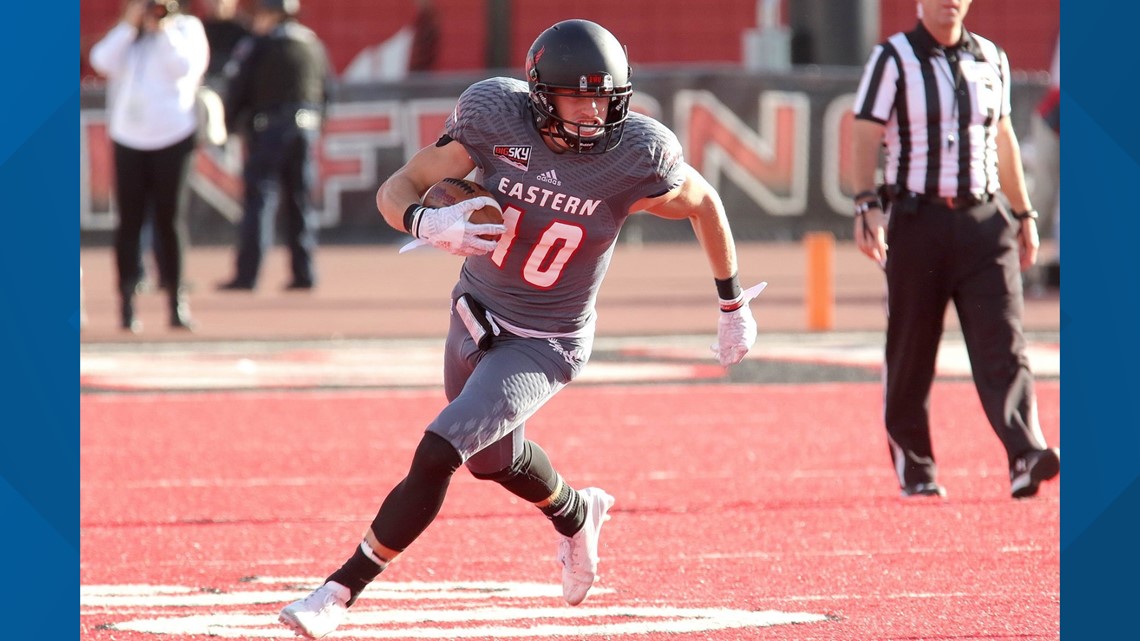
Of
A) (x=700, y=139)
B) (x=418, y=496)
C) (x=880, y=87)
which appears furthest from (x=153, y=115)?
(x=700, y=139)

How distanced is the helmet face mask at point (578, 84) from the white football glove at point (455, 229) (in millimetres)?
343

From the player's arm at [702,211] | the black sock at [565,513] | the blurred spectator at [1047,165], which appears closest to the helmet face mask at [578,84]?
the player's arm at [702,211]

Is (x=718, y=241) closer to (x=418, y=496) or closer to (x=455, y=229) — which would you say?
(x=455, y=229)

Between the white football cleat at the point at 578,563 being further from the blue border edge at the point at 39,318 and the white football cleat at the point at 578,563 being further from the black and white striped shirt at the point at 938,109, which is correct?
the black and white striped shirt at the point at 938,109

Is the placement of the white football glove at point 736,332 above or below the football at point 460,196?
below

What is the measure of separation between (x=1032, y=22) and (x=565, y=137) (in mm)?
24541

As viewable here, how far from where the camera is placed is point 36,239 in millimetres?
3268

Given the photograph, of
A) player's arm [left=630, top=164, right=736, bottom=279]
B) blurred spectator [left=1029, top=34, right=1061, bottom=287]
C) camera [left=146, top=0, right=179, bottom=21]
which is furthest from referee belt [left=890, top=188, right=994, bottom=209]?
blurred spectator [left=1029, top=34, right=1061, bottom=287]

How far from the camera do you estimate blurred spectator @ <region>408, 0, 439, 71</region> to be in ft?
72.0

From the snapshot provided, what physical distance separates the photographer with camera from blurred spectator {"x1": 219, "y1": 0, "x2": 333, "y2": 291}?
1920 millimetres

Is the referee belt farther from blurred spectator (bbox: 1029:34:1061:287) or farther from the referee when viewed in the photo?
blurred spectator (bbox: 1029:34:1061:287)

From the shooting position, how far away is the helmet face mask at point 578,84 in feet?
16.0

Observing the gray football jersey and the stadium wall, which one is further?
the stadium wall

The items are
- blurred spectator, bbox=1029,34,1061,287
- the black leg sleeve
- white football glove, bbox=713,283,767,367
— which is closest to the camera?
the black leg sleeve
